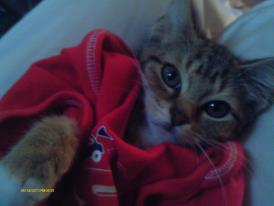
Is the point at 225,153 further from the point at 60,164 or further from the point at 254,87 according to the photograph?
the point at 60,164

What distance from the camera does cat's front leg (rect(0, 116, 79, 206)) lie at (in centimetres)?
62

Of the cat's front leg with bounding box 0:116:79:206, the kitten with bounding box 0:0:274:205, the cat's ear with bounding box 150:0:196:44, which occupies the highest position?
the cat's front leg with bounding box 0:116:79:206

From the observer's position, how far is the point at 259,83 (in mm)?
931

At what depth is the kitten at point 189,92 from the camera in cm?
84

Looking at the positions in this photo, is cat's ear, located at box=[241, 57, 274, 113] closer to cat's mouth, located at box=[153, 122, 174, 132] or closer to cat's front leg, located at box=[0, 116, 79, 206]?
cat's mouth, located at box=[153, 122, 174, 132]

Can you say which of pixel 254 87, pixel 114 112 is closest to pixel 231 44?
pixel 254 87

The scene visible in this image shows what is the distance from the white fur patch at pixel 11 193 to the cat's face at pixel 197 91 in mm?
351

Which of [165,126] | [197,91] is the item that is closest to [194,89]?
[197,91]

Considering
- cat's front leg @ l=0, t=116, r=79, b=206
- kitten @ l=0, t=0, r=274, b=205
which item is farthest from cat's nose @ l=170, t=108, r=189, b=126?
cat's front leg @ l=0, t=116, r=79, b=206

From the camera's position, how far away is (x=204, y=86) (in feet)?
2.93

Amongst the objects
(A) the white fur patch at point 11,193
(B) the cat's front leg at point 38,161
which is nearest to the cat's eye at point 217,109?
(B) the cat's front leg at point 38,161

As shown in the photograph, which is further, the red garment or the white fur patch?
the red garment

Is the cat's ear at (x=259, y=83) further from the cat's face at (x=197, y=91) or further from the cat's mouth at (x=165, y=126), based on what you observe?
the cat's mouth at (x=165, y=126)

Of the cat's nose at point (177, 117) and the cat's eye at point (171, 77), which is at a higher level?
the cat's eye at point (171, 77)
